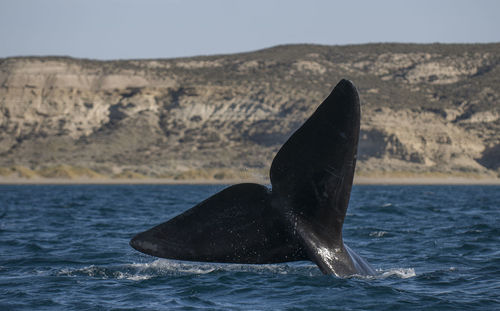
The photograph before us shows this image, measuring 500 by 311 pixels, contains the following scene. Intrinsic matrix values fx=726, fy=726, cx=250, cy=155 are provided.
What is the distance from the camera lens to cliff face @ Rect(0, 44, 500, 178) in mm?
82375

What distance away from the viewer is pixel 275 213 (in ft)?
28.7

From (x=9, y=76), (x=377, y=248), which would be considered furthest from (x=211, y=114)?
(x=377, y=248)

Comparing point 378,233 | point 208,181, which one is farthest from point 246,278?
point 208,181

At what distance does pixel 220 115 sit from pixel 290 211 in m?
81.8

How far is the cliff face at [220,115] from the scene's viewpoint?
82.4 meters

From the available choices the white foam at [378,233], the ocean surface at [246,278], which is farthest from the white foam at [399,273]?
the white foam at [378,233]

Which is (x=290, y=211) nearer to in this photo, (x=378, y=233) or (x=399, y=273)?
(x=399, y=273)

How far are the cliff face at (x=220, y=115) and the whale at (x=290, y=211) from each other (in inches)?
2696

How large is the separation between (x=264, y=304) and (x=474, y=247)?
7569 millimetres

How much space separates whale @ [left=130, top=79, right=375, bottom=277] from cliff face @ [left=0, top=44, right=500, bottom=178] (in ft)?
225

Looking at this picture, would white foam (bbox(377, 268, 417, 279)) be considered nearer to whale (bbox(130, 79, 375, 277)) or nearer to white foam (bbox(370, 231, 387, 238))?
whale (bbox(130, 79, 375, 277))

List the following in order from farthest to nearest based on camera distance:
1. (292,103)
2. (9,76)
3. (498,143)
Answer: (9,76) < (292,103) < (498,143)

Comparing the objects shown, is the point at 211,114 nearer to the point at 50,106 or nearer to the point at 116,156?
the point at 116,156

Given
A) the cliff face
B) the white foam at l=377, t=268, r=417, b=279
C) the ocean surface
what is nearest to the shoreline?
the cliff face
